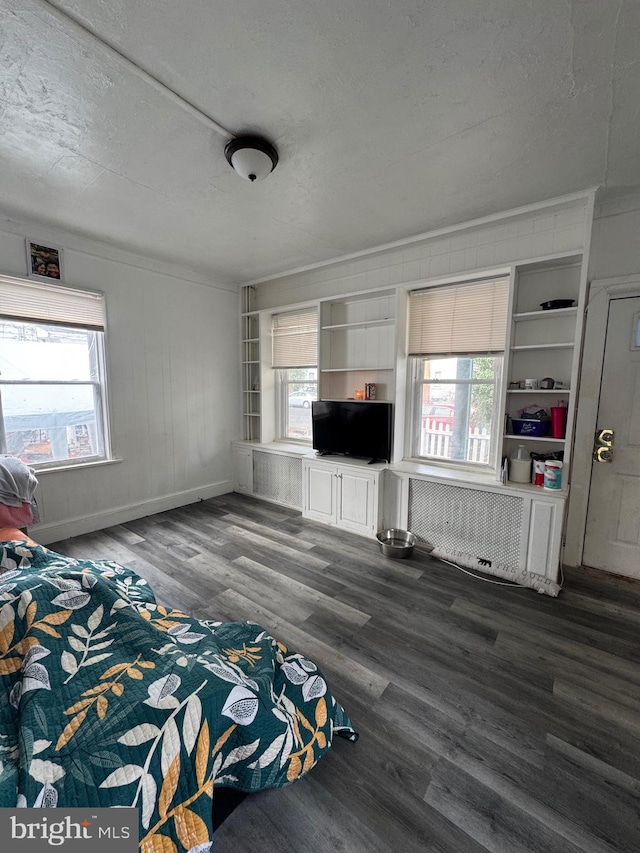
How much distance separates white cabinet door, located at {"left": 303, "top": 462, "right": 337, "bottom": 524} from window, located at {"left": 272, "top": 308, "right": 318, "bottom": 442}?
80cm

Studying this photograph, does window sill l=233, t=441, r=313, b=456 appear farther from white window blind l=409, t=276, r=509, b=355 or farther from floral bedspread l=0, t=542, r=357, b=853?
floral bedspread l=0, t=542, r=357, b=853

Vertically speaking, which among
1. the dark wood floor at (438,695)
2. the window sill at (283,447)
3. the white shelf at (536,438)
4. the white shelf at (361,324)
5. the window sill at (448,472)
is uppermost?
the white shelf at (361,324)

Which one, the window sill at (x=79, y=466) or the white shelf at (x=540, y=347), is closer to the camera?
the white shelf at (x=540, y=347)

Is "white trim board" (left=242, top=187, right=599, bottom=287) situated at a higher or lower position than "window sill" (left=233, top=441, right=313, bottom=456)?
higher

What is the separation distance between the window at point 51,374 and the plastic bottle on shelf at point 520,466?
13.0ft

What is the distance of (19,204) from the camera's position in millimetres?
2688

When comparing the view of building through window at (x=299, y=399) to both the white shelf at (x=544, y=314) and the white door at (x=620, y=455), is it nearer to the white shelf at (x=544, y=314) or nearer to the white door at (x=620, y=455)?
the white shelf at (x=544, y=314)

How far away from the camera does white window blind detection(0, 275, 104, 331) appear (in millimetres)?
2955

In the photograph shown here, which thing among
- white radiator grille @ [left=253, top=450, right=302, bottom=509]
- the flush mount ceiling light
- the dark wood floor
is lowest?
the dark wood floor

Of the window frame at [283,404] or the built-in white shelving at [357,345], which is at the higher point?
the built-in white shelving at [357,345]

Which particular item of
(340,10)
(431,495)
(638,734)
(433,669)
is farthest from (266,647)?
(340,10)

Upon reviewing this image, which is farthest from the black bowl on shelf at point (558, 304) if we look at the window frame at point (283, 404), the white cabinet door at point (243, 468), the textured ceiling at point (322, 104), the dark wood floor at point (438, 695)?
the white cabinet door at point (243, 468)

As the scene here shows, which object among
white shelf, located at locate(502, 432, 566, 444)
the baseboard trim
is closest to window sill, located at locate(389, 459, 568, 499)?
white shelf, located at locate(502, 432, 566, 444)

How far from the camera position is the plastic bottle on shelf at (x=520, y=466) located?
2.81 meters
